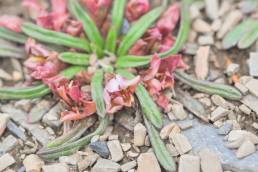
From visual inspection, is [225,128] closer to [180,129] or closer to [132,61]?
[180,129]

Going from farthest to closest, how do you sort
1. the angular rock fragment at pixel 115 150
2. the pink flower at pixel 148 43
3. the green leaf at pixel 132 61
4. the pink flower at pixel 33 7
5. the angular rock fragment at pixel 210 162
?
the pink flower at pixel 33 7 → the pink flower at pixel 148 43 → the green leaf at pixel 132 61 → the angular rock fragment at pixel 115 150 → the angular rock fragment at pixel 210 162

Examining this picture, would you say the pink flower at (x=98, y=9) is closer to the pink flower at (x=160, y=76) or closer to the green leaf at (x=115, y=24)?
the green leaf at (x=115, y=24)

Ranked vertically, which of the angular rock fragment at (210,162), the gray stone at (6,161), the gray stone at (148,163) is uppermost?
the gray stone at (6,161)

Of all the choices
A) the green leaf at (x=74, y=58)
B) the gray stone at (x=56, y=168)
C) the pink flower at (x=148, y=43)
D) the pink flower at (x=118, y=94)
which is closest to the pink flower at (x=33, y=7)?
the green leaf at (x=74, y=58)

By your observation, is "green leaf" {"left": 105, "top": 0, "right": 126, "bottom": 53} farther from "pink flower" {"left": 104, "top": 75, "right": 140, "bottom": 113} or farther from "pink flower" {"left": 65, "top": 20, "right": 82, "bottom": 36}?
"pink flower" {"left": 104, "top": 75, "right": 140, "bottom": 113}

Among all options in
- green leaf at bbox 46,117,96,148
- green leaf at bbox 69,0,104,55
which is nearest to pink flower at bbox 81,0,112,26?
green leaf at bbox 69,0,104,55

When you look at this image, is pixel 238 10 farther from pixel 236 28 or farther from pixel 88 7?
pixel 88 7

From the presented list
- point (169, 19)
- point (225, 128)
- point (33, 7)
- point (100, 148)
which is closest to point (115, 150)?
point (100, 148)
